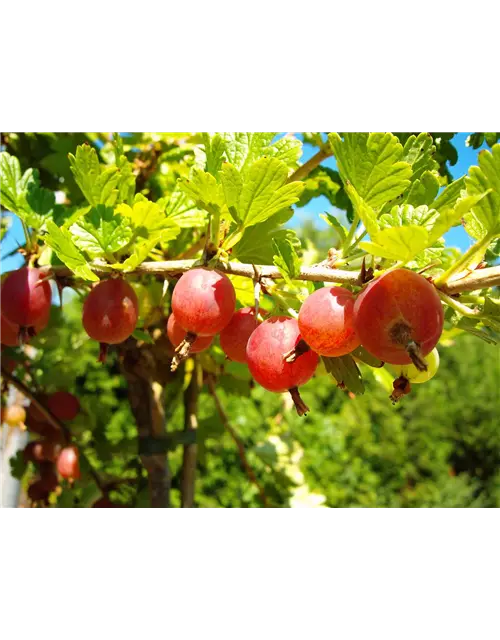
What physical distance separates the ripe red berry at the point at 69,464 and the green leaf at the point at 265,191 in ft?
2.20

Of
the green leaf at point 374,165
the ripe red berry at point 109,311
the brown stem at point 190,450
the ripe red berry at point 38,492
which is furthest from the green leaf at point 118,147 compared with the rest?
the ripe red berry at point 38,492

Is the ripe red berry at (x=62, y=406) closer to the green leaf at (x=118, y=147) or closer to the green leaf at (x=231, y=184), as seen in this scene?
the green leaf at (x=118, y=147)

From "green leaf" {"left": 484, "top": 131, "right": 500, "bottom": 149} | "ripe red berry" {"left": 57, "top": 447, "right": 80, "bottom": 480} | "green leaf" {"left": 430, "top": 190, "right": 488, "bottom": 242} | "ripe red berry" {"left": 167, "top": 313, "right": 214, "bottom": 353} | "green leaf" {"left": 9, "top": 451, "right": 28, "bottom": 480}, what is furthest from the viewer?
"green leaf" {"left": 9, "top": 451, "right": 28, "bottom": 480}

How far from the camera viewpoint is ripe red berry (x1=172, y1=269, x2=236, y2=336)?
1.56 ft

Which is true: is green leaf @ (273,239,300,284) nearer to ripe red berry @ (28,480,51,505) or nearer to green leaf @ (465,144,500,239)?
green leaf @ (465,144,500,239)

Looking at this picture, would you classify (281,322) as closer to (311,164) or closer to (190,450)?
(311,164)

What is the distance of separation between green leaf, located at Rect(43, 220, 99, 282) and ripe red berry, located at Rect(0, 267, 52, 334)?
0.10m

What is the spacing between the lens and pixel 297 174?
82 centimetres

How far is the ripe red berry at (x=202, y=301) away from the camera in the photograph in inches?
18.7

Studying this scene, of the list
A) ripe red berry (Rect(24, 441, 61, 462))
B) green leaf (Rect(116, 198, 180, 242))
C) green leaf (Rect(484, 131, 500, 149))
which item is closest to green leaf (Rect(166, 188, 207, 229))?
green leaf (Rect(116, 198, 180, 242))

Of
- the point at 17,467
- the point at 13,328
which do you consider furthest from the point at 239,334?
the point at 17,467

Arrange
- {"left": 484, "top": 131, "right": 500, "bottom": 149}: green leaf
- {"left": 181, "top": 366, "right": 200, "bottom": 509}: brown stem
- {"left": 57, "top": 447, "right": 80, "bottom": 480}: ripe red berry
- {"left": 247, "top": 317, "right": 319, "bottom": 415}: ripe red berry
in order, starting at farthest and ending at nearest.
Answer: {"left": 181, "top": 366, "right": 200, "bottom": 509}: brown stem, {"left": 57, "top": 447, "right": 80, "bottom": 480}: ripe red berry, {"left": 484, "top": 131, "right": 500, "bottom": 149}: green leaf, {"left": 247, "top": 317, "right": 319, "bottom": 415}: ripe red berry

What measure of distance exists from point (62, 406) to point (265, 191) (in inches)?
28.4
